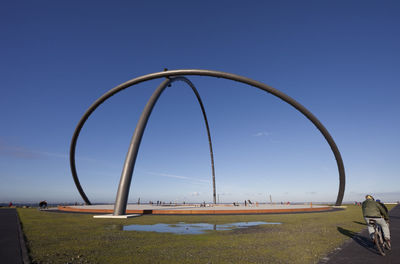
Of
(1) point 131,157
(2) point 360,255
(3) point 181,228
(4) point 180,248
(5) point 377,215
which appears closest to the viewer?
(2) point 360,255

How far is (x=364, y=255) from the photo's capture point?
657cm

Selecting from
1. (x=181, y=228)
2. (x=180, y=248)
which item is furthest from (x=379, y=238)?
(x=181, y=228)

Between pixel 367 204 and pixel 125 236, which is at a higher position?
pixel 367 204

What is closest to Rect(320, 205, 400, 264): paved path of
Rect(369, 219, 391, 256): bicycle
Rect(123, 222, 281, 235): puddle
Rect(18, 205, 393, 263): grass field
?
Rect(369, 219, 391, 256): bicycle

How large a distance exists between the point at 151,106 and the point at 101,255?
1752 cm

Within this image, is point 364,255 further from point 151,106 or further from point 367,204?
point 151,106

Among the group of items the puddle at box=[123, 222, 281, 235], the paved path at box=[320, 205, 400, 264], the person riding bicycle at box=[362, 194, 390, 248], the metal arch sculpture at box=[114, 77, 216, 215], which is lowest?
the paved path at box=[320, 205, 400, 264]

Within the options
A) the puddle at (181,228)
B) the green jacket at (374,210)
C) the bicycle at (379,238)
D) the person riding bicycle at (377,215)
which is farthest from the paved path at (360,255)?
the puddle at (181,228)

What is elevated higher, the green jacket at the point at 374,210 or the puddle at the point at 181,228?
the green jacket at the point at 374,210

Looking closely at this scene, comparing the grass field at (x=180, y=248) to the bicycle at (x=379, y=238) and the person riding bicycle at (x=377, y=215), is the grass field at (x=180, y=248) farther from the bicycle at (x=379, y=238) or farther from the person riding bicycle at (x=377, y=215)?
the person riding bicycle at (x=377, y=215)

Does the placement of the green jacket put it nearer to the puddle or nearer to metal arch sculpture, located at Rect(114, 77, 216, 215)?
the puddle

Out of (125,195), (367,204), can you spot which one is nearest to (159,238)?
(367,204)

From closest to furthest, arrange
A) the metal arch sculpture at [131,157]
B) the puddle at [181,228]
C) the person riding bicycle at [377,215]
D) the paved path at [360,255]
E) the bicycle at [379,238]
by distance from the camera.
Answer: the paved path at [360,255] → the bicycle at [379,238] → the person riding bicycle at [377,215] → the puddle at [181,228] → the metal arch sculpture at [131,157]

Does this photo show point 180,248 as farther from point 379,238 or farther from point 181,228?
point 379,238
